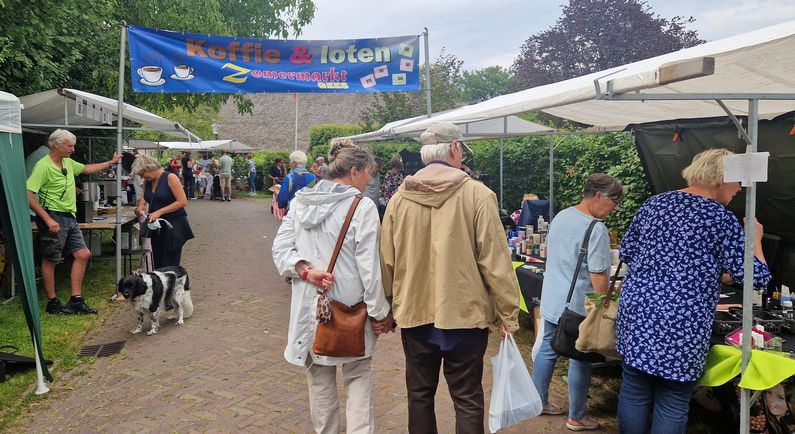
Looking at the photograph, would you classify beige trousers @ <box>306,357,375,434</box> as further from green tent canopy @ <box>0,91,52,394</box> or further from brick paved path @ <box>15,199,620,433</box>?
green tent canopy @ <box>0,91,52,394</box>

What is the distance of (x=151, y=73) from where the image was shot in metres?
7.71

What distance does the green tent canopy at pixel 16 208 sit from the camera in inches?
160

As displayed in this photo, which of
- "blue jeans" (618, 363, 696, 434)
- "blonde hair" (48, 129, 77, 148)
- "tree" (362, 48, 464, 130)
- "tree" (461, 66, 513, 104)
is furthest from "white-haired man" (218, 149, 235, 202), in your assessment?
"tree" (461, 66, 513, 104)

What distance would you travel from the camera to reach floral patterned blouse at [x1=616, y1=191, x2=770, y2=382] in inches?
111

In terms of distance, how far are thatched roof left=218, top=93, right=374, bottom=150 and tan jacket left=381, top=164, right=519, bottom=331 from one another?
126 feet

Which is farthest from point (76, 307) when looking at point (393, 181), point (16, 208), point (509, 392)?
point (393, 181)

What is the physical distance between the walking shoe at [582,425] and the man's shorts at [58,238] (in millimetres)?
5477

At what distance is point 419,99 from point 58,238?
752 inches

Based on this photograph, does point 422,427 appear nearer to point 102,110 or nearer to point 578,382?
point 578,382

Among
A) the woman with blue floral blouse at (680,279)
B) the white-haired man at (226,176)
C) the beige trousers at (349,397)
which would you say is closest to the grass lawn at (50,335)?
the beige trousers at (349,397)

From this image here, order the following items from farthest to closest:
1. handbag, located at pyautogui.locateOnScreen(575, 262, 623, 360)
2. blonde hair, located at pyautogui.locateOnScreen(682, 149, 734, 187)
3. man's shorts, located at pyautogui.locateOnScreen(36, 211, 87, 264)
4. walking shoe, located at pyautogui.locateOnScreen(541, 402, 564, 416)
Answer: man's shorts, located at pyautogui.locateOnScreen(36, 211, 87, 264), walking shoe, located at pyautogui.locateOnScreen(541, 402, 564, 416), handbag, located at pyautogui.locateOnScreen(575, 262, 623, 360), blonde hair, located at pyautogui.locateOnScreen(682, 149, 734, 187)

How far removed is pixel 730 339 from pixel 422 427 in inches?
67.5

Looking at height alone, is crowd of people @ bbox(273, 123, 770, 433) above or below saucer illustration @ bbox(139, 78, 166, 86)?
below

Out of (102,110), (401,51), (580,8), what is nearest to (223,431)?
(102,110)
